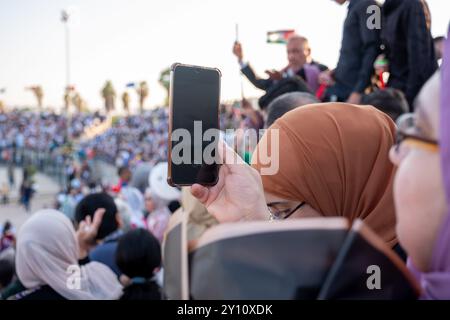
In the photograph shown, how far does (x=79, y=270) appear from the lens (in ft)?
10.6

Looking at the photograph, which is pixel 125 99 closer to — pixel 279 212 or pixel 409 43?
pixel 409 43

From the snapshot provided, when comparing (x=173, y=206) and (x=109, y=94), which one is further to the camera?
(x=109, y=94)

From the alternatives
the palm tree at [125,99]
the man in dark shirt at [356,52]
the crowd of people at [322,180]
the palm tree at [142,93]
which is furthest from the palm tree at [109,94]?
the man in dark shirt at [356,52]

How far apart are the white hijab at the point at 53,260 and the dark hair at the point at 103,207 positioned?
2.59ft

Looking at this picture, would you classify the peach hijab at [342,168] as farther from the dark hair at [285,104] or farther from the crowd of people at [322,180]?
the dark hair at [285,104]

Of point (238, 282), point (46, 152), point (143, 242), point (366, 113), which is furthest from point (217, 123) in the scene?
point (46, 152)

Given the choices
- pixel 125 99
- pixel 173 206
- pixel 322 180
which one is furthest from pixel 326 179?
pixel 125 99

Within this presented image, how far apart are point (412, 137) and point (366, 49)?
9.13 ft

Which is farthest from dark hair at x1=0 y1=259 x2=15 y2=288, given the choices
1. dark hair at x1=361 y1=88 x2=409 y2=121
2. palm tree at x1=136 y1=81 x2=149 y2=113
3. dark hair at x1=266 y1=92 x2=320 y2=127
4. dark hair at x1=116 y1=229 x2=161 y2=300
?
palm tree at x1=136 y1=81 x2=149 y2=113

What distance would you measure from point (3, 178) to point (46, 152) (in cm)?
314

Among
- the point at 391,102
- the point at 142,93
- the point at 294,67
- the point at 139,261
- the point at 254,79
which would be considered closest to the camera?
the point at 391,102

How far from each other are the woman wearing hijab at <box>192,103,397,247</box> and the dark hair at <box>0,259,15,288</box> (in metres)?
3.29

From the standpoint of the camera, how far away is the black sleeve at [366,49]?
3275mm

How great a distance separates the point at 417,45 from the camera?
303 cm
